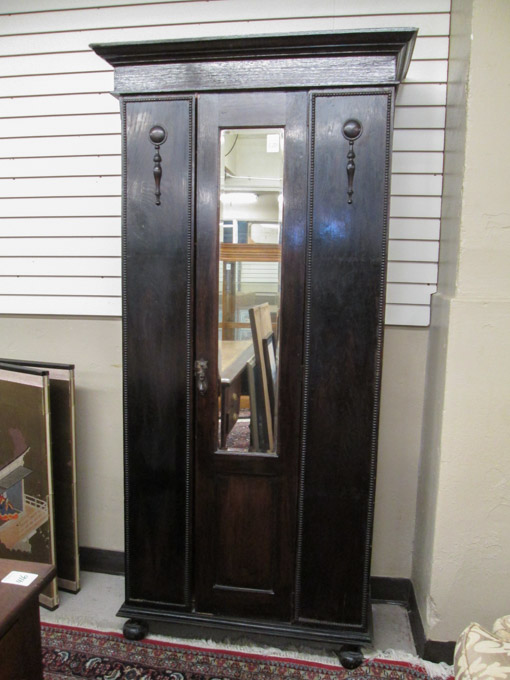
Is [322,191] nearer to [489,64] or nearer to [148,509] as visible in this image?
[489,64]

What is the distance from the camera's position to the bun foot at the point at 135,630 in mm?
2045

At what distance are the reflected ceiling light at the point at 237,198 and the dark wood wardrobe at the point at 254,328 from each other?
0.04 metres

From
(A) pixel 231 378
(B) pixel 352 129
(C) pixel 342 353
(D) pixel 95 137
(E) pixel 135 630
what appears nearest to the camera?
(B) pixel 352 129

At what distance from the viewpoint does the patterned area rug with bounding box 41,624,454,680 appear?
187cm

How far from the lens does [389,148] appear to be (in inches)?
67.1

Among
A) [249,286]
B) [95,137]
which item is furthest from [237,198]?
[95,137]

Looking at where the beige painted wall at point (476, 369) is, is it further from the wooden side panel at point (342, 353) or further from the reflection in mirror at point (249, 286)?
the reflection in mirror at point (249, 286)

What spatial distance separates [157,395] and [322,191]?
1.03m

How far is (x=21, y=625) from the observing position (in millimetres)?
1217

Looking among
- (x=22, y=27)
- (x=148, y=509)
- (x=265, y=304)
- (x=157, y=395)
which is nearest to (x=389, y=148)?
(x=265, y=304)

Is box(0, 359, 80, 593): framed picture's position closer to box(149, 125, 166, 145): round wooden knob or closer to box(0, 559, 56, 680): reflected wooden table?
box(0, 559, 56, 680): reflected wooden table

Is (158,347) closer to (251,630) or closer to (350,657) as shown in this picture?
(251,630)

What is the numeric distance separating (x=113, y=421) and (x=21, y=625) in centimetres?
133

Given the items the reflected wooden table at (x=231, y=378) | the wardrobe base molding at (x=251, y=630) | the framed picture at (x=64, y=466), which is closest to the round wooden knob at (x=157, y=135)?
the reflected wooden table at (x=231, y=378)
